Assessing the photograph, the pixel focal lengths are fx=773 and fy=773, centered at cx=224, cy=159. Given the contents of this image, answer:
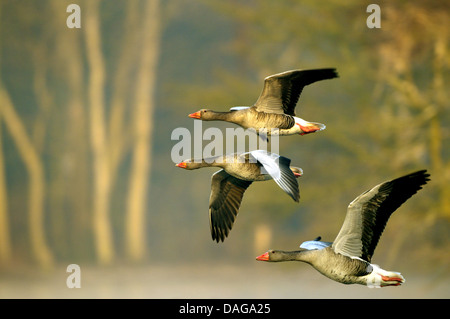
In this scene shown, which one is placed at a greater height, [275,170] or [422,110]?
[422,110]

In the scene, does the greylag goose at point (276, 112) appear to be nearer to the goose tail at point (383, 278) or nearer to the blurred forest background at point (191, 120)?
the goose tail at point (383, 278)

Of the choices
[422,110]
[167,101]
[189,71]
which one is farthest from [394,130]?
[189,71]

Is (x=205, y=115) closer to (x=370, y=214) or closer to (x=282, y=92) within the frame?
(x=282, y=92)

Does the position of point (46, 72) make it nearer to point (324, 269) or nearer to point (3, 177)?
point (3, 177)

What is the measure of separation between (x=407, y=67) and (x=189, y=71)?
6630 millimetres

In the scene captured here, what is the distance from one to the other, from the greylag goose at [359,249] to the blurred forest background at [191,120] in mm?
6058

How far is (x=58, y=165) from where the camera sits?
1623cm

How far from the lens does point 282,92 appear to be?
4.30m

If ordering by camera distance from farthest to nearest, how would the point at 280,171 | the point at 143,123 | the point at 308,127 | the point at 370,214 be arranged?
1. the point at 143,123
2. the point at 308,127
3. the point at 370,214
4. the point at 280,171

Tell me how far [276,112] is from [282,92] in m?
0.12

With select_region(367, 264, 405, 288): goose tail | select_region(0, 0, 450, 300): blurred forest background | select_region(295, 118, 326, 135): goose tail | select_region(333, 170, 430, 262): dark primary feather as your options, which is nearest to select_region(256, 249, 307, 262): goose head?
select_region(333, 170, 430, 262): dark primary feather

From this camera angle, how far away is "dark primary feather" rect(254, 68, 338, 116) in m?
4.25

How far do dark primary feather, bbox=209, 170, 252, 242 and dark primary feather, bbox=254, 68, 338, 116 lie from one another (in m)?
0.74

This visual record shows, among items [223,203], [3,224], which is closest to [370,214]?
[223,203]
